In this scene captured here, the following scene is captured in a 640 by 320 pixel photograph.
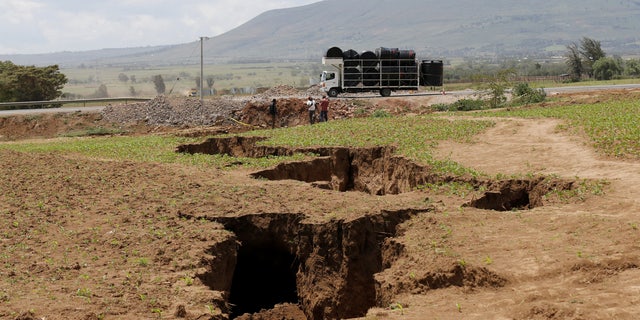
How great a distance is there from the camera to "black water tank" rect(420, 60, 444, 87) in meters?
51.1

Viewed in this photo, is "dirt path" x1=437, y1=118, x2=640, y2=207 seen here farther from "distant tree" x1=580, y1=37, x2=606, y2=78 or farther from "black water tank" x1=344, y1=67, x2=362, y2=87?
"distant tree" x1=580, y1=37, x2=606, y2=78

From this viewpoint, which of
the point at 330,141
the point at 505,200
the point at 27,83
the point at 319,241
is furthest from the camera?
the point at 27,83

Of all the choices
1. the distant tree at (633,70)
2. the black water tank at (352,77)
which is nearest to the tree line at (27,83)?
the black water tank at (352,77)

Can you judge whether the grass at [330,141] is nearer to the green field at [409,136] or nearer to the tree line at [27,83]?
the green field at [409,136]

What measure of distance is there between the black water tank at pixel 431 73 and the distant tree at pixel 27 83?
97.6ft

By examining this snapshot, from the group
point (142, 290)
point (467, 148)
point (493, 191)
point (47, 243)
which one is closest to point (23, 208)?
point (47, 243)

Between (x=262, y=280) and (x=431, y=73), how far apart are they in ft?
112

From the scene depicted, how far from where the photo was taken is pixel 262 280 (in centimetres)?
1917

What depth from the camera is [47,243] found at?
1530 centimetres

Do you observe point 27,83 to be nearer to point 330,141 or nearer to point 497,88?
point 497,88

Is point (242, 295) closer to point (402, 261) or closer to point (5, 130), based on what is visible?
point (402, 261)

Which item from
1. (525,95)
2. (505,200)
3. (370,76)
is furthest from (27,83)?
(505,200)

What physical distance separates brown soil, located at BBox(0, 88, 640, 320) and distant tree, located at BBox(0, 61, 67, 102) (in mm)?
37106

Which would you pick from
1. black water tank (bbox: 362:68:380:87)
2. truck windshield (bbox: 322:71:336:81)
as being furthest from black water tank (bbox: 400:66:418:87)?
truck windshield (bbox: 322:71:336:81)
